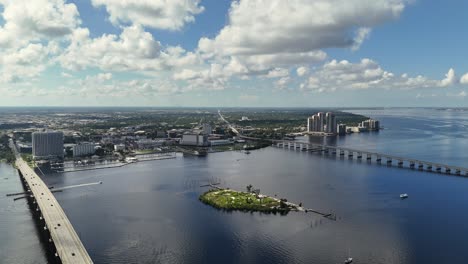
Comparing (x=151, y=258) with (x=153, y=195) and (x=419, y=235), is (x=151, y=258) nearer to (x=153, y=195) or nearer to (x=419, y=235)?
(x=153, y=195)

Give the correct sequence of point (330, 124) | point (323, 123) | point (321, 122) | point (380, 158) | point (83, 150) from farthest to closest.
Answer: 1. point (321, 122)
2. point (323, 123)
3. point (330, 124)
4. point (83, 150)
5. point (380, 158)

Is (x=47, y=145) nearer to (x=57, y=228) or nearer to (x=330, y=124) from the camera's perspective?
(x=57, y=228)

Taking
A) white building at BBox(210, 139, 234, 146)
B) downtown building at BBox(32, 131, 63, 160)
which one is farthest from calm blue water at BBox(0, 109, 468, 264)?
white building at BBox(210, 139, 234, 146)

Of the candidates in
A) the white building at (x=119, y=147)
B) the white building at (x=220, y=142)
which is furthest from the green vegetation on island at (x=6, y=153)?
the white building at (x=220, y=142)

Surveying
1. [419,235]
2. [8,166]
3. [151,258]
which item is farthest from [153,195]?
[8,166]

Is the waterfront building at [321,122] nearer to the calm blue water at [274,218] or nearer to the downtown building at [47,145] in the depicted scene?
the calm blue water at [274,218]

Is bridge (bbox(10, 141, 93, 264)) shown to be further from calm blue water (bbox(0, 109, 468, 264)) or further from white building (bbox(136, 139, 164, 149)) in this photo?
white building (bbox(136, 139, 164, 149))

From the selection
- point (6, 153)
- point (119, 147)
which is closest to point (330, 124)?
point (119, 147)
